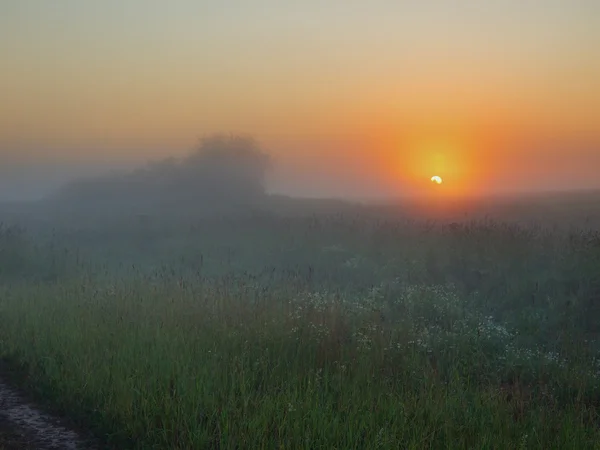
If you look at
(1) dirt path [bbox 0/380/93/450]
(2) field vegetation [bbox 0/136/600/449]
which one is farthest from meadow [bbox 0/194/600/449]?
(1) dirt path [bbox 0/380/93/450]

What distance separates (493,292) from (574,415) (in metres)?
7.05

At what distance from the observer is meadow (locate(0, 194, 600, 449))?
632 cm

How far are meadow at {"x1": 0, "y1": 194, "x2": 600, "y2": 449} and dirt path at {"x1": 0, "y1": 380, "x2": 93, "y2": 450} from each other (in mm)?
249

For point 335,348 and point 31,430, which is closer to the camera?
point 31,430

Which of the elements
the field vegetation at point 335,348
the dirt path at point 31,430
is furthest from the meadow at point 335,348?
the dirt path at point 31,430

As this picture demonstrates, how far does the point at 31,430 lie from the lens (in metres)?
6.59

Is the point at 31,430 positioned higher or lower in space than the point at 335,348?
lower

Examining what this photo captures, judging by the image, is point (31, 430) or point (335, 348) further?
point (335, 348)

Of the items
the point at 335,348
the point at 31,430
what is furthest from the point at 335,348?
the point at 31,430

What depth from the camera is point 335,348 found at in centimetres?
904

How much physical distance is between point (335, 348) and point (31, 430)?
454 centimetres

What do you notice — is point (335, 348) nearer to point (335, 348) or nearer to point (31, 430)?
point (335, 348)

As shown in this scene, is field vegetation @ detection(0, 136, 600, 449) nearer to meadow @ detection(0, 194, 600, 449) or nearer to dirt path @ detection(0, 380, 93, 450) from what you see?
meadow @ detection(0, 194, 600, 449)

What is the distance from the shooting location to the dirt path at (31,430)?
6.20 metres
